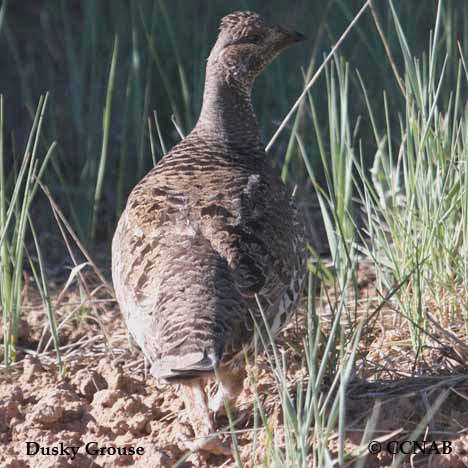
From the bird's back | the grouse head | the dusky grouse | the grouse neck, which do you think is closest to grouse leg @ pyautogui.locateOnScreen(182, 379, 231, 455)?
the dusky grouse

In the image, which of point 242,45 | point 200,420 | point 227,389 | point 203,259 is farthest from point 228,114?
point 200,420

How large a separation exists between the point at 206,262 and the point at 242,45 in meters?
1.54

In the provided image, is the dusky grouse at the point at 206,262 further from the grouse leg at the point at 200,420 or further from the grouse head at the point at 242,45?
the grouse head at the point at 242,45

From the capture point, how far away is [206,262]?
3.66 m

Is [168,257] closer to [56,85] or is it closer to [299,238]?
[299,238]

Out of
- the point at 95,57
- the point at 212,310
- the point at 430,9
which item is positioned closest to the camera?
the point at 212,310

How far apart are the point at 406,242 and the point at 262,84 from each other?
2529 millimetres

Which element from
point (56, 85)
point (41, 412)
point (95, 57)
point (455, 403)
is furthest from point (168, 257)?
point (56, 85)

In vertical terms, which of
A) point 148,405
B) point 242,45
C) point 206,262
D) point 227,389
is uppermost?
point 242,45

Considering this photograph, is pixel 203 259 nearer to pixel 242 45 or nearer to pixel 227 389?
pixel 227 389

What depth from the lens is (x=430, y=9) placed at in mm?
7156

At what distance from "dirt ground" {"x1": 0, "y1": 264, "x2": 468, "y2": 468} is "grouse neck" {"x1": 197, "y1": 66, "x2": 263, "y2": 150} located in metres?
0.88

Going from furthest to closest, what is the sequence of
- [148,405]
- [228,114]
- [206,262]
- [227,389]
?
[228,114] → [148,405] → [227,389] → [206,262]

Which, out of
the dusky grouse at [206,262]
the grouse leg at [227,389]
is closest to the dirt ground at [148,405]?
the grouse leg at [227,389]
